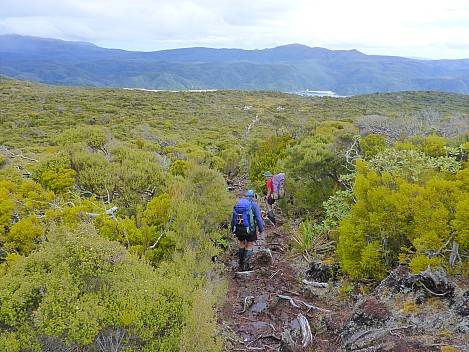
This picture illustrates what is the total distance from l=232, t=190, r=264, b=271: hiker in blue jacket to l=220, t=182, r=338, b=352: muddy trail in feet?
0.74

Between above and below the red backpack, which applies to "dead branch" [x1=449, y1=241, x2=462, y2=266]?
above

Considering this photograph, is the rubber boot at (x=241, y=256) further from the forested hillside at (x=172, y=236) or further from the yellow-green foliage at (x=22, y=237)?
the yellow-green foliage at (x=22, y=237)

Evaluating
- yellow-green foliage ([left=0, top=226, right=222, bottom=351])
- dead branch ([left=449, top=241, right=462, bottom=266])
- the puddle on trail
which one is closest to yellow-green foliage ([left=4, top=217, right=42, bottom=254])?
yellow-green foliage ([left=0, top=226, right=222, bottom=351])

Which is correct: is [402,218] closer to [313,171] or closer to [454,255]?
[454,255]

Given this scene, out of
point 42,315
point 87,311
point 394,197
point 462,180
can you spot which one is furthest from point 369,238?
point 42,315

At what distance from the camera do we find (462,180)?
16.5 feet

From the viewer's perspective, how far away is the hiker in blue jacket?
6.80 meters

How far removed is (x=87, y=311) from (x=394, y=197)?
13.4 ft

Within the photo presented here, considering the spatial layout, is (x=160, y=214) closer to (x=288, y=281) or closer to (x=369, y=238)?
(x=288, y=281)

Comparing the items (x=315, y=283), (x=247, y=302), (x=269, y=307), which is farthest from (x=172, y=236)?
(x=315, y=283)

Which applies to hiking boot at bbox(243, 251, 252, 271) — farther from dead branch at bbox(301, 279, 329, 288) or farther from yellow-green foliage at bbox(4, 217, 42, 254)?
yellow-green foliage at bbox(4, 217, 42, 254)

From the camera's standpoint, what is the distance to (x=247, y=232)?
22.1 feet

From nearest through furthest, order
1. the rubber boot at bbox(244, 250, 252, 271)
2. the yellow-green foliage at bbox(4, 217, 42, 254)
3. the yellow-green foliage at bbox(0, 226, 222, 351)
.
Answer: the yellow-green foliage at bbox(0, 226, 222, 351) < the yellow-green foliage at bbox(4, 217, 42, 254) < the rubber boot at bbox(244, 250, 252, 271)

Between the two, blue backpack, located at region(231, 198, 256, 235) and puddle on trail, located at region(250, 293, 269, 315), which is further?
blue backpack, located at region(231, 198, 256, 235)
